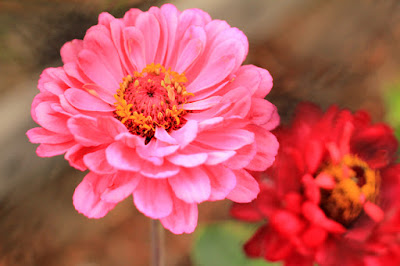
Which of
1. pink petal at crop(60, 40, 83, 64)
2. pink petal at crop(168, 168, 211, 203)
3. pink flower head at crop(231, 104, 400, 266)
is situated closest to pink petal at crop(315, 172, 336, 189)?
pink flower head at crop(231, 104, 400, 266)

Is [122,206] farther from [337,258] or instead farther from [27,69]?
[337,258]

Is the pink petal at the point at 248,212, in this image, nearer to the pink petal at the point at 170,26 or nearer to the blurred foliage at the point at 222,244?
the pink petal at the point at 170,26

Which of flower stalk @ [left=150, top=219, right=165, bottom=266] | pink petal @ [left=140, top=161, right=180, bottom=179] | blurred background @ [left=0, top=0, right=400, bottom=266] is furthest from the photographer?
blurred background @ [left=0, top=0, right=400, bottom=266]

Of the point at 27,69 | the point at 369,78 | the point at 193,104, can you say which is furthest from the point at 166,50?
the point at 369,78

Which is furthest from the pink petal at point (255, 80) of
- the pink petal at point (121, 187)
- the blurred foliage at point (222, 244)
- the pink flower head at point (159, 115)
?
the blurred foliage at point (222, 244)

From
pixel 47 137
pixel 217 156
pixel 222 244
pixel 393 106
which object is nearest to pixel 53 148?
pixel 47 137

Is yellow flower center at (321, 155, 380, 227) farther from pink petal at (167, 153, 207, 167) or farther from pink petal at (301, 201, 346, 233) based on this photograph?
pink petal at (167, 153, 207, 167)

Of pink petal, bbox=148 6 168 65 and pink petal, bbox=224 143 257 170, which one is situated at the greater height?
pink petal, bbox=148 6 168 65
